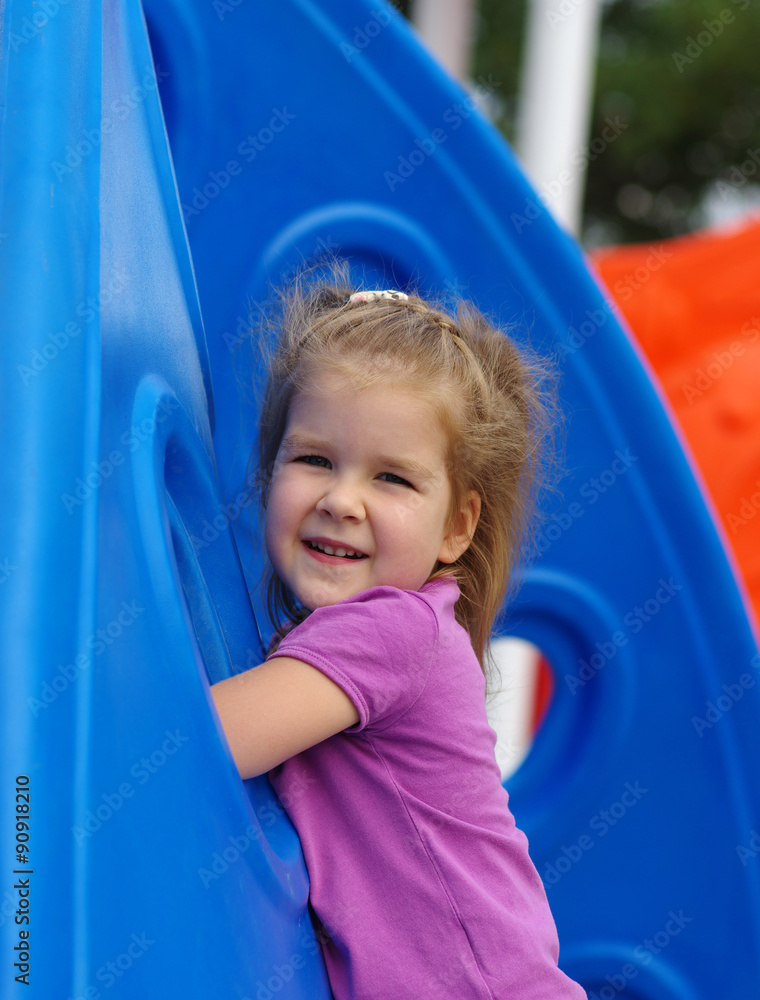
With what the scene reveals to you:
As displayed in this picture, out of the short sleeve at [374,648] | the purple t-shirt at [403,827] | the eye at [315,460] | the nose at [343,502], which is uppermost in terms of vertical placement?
the eye at [315,460]

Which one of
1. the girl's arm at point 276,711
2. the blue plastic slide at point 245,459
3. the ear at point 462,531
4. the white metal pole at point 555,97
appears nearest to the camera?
the blue plastic slide at point 245,459

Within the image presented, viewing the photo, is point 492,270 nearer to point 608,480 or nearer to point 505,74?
point 608,480

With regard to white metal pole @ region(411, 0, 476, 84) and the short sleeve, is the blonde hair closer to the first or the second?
the short sleeve

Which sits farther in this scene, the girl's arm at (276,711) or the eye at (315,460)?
the eye at (315,460)

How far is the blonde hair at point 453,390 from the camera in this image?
0.97 meters

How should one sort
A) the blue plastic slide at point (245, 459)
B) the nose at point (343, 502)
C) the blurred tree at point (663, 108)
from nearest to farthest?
the blue plastic slide at point (245, 459) < the nose at point (343, 502) < the blurred tree at point (663, 108)

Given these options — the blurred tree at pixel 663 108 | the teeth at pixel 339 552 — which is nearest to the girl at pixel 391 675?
the teeth at pixel 339 552

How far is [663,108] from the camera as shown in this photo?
11.0 meters

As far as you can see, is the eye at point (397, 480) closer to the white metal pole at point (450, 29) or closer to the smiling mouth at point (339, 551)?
the smiling mouth at point (339, 551)

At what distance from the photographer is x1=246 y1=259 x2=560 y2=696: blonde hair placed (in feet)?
3.17

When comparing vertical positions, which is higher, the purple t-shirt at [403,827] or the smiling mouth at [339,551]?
the smiling mouth at [339,551]

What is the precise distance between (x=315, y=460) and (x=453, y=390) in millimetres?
137

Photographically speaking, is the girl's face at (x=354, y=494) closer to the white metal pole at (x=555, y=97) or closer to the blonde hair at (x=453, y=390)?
the blonde hair at (x=453, y=390)

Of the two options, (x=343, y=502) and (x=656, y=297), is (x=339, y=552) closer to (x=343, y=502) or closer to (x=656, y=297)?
(x=343, y=502)
